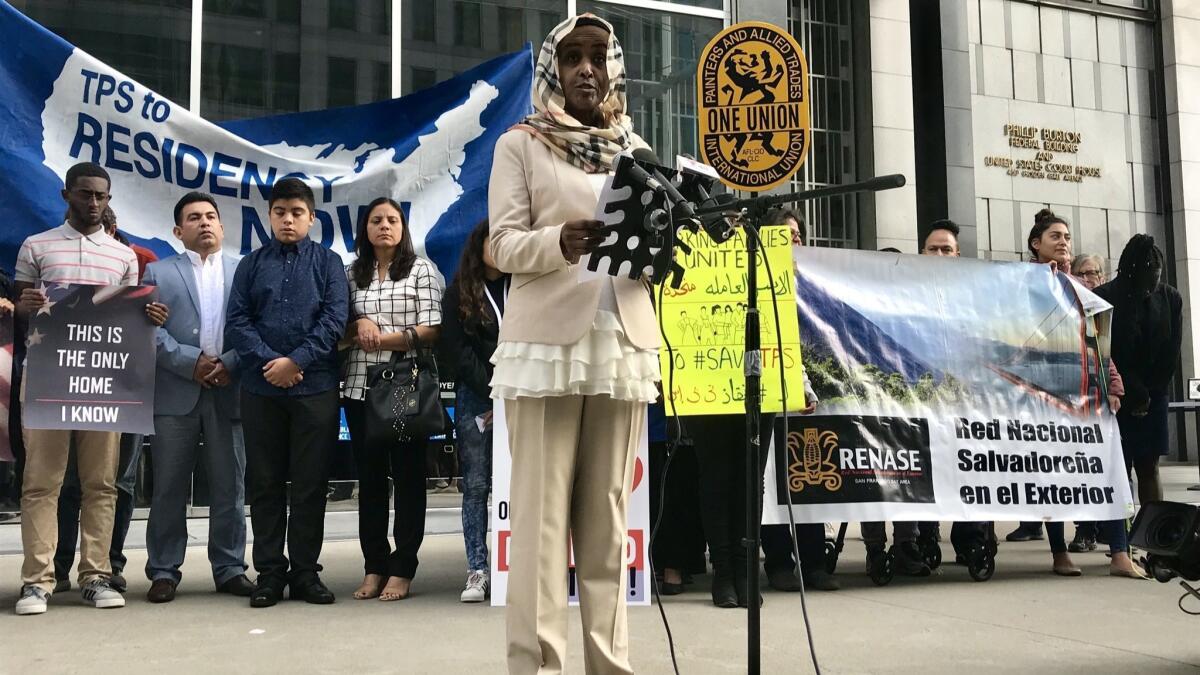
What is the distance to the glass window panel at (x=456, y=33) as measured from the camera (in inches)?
471

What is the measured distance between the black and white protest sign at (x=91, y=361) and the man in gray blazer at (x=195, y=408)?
172mm

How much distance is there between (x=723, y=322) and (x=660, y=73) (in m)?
7.28

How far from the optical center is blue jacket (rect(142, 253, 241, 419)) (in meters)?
6.28

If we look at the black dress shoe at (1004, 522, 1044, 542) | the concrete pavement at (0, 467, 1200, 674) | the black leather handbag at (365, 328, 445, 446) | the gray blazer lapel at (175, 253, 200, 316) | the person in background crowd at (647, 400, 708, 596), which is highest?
the gray blazer lapel at (175, 253, 200, 316)

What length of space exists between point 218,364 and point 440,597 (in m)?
1.75

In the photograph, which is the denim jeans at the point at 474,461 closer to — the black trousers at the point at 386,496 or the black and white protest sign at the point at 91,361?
the black trousers at the point at 386,496

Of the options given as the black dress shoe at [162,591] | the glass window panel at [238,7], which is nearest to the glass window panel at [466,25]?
the glass window panel at [238,7]

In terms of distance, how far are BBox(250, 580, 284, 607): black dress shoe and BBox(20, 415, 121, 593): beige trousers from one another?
2.78 ft

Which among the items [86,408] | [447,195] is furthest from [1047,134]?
[86,408]

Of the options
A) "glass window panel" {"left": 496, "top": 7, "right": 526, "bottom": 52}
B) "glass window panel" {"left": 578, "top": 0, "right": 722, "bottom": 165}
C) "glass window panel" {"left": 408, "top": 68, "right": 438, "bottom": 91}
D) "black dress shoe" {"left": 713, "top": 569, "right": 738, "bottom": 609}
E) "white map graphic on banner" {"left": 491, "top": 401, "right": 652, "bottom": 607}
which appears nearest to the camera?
"white map graphic on banner" {"left": 491, "top": 401, "right": 652, "bottom": 607}

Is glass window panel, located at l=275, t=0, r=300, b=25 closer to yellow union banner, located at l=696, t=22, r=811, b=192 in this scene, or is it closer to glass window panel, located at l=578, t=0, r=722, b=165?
glass window panel, located at l=578, t=0, r=722, b=165

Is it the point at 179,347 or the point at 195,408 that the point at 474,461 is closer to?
the point at 195,408

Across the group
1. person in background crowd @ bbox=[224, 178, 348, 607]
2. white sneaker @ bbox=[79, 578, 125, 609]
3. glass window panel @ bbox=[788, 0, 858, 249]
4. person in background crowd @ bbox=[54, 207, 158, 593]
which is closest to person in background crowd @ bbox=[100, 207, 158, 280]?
person in background crowd @ bbox=[54, 207, 158, 593]

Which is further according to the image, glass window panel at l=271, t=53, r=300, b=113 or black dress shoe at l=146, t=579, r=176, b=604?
glass window panel at l=271, t=53, r=300, b=113
